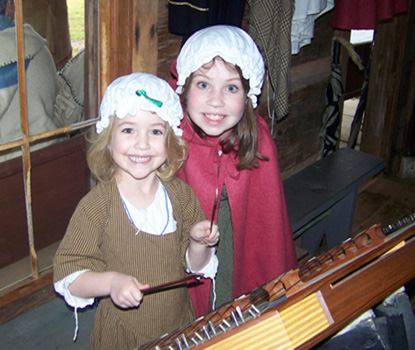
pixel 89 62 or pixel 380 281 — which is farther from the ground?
pixel 89 62

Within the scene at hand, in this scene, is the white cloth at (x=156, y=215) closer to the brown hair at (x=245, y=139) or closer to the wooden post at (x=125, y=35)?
the brown hair at (x=245, y=139)

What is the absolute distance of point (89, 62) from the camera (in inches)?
78.8

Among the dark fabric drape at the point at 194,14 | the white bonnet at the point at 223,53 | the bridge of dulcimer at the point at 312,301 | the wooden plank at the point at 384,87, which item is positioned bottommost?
the wooden plank at the point at 384,87

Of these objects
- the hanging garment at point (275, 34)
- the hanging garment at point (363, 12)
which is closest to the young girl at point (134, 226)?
the hanging garment at point (275, 34)

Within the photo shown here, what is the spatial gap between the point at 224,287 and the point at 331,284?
117cm

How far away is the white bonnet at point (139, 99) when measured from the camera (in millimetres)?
1395

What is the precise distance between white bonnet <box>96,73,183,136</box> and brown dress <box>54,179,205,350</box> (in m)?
0.22

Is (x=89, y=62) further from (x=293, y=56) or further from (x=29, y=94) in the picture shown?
(x=293, y=56)

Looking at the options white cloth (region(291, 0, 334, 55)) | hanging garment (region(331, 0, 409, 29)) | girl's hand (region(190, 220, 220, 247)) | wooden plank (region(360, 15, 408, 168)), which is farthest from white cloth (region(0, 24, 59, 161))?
wooden plank (region(360, 15, 408, 168))

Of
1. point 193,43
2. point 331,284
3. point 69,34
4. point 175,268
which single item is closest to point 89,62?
point 69,34

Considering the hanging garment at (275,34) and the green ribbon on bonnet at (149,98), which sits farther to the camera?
the hanging garment at (275,34)

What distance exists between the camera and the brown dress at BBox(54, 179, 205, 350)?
1.40 metres

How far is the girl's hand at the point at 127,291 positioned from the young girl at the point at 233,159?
60 cm

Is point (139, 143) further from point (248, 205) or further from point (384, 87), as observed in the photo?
point (384, 87)
